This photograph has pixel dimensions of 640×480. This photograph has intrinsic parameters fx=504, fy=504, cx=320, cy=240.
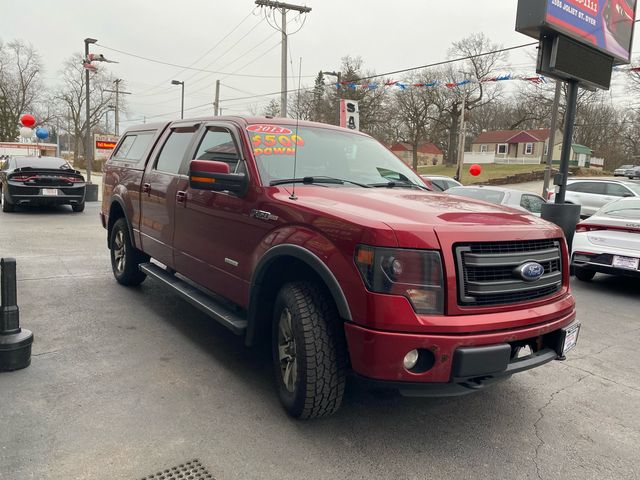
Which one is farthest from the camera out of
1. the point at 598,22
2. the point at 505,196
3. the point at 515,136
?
the point at 515,136

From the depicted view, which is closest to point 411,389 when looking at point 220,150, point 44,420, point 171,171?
point 44,420

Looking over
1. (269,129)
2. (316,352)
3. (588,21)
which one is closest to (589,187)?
(588,21)

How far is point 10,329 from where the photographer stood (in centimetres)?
358

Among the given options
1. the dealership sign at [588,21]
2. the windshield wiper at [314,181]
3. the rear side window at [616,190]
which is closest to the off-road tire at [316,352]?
the windshield wiper at [314,181]

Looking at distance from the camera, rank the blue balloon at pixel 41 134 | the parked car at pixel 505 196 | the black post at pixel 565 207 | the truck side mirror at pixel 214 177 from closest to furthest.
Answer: the truck side mirror at pixel 214 177, the black post at pixel 565 207, the parked car at pixel 505 196, the blue balloon at pixel 41 134

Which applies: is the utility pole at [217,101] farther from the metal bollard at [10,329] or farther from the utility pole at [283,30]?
the metal bollard at [10,329]

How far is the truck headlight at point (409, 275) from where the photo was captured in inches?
99.9

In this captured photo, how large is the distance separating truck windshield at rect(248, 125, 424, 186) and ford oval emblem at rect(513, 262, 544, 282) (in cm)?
141

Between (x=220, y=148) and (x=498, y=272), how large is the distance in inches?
96.1

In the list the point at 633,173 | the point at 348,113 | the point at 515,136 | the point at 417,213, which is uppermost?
the point at 515,136

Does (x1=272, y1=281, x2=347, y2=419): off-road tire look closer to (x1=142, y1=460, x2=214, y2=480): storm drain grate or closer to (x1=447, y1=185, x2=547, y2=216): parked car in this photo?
(x1=142, y1=460, x2=214, y2=480): storm drain grate

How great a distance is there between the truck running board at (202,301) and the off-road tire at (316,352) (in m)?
0.64

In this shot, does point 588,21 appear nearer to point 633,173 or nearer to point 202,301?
point 202,301

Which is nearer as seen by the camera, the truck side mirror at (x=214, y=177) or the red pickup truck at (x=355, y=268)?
the red pickup truck at (x=355, y=268)
